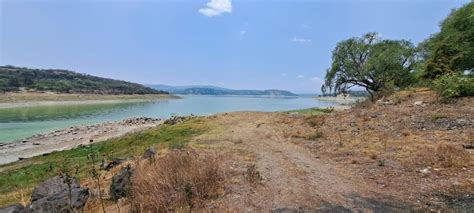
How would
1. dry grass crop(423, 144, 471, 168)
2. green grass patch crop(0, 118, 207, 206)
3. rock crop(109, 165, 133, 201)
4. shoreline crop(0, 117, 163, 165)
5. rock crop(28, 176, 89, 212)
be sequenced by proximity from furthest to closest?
shoreline crop(0, 117, 163, 165) < green grass patch crop(0, 118, 207, 206) < dry grass crop(423, 144, 471, 168) < rock crop(109, 165, 133, 201) < rock crop(28, 176, 89, 212)

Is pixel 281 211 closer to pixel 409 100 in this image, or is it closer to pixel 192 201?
pixel 192 201

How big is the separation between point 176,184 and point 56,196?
2.99m

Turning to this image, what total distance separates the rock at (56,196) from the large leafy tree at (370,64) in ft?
104

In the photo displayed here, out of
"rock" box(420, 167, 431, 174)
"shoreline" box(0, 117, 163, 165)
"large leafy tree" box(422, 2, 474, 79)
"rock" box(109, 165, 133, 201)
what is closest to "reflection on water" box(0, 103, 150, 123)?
"shoreline" box(0, 117, 163, 165)

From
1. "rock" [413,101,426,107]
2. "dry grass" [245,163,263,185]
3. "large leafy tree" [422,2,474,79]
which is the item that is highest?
"large leafy tree" [422,2,474,79]

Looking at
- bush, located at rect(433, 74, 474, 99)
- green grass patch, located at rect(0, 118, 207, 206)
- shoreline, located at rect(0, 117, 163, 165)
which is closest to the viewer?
green grass patch, located at rect(0, 118, 207, 206)

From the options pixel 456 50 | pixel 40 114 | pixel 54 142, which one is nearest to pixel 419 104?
pixel 456 50

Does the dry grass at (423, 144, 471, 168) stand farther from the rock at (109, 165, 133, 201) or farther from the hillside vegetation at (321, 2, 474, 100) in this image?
the hillside vegetation at (321, 2, 474, 100)

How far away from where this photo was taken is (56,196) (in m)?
7.78

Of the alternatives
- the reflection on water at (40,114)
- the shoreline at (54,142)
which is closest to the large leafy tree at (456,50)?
the shoreline at (54,142)

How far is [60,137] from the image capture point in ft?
120

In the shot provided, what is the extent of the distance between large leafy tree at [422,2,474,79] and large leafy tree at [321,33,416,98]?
434 inches

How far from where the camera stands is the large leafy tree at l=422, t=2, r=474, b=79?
70.3 ft

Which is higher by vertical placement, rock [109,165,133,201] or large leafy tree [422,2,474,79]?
large leafy tree [422,2,474,79]
